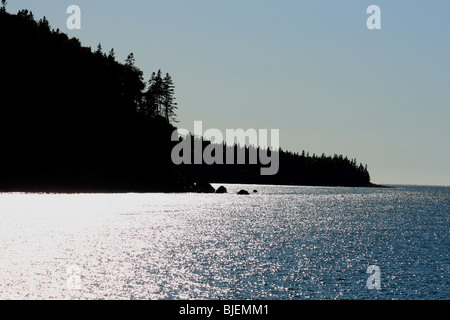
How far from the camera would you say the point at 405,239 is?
89.1 meters

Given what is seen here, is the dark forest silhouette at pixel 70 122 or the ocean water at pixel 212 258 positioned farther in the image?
the dark forest silhouette at pixel 70 122

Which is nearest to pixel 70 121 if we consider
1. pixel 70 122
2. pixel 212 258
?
pixel 70 122

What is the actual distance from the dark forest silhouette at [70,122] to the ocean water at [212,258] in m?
31.2

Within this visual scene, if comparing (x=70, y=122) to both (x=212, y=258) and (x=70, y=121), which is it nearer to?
(x=70, y=121)

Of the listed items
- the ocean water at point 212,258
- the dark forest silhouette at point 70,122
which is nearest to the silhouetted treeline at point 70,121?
the dark forest silhouette at point 70,122

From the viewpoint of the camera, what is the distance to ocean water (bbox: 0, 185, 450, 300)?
146 ft

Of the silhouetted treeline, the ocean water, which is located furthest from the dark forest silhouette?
the ocean water

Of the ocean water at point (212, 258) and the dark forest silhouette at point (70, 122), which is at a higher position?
the dark forest silhouette at point (70, 122)

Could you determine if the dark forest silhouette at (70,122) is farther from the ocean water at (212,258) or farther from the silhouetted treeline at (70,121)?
the ocean water at (212,258)

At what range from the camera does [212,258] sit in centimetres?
6344

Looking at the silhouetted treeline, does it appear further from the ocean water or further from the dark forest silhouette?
the ocean water

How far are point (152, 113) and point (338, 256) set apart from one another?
13276cm

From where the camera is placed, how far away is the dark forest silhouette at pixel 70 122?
146 metres

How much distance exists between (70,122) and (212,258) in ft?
349
